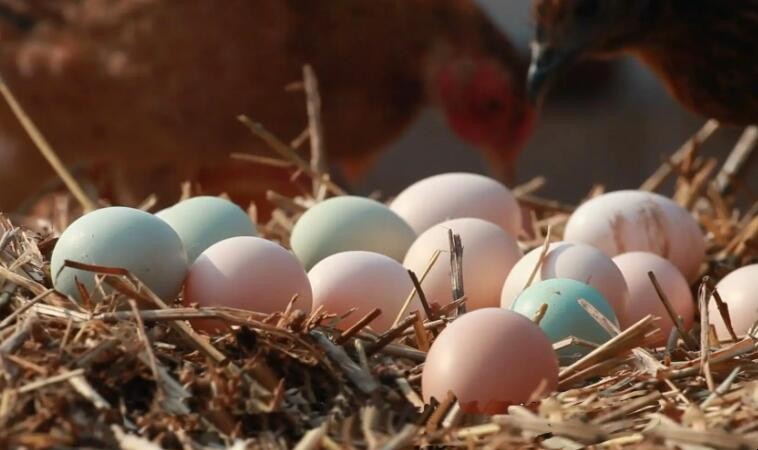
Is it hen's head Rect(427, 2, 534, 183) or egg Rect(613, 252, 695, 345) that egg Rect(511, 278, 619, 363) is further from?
hen's head Rect(427, 2, 534, 183)

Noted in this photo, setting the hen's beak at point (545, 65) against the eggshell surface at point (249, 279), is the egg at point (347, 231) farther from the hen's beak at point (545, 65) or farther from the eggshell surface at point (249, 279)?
the hen's beak at point (545, 65)

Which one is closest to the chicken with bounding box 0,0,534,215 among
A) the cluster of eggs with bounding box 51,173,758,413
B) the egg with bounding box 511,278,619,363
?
the cluster of eggs with bounding box 51,173,758,413

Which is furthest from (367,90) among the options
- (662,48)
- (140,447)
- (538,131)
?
(140,447)

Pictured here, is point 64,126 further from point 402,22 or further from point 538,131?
point 538,131

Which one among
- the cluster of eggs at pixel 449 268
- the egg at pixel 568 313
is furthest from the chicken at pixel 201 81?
the egg at pixel 568 313

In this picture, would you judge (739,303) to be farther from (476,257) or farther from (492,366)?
(492,366)
